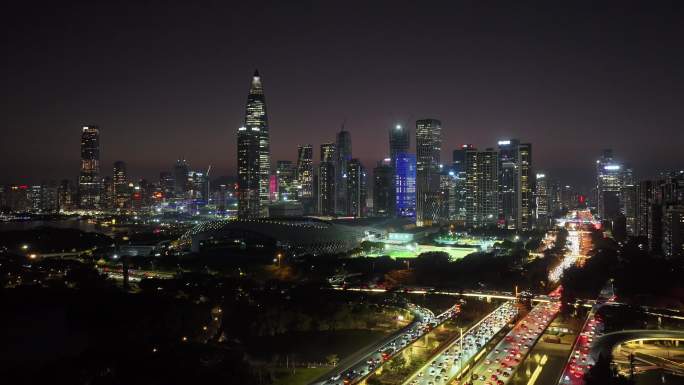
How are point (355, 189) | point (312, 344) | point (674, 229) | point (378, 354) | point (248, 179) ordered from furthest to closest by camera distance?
point (355, 189), point (248, 179), point (674, 229), point (312, 344), point (378, 354)

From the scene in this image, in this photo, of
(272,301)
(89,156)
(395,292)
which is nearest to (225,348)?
(272,301)

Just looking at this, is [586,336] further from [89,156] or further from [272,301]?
[89,156]

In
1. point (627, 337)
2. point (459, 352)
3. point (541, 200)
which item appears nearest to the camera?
point (459, 352)

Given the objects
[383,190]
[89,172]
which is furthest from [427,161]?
[89,172]

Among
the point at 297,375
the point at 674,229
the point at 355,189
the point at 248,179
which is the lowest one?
the point at 297,375

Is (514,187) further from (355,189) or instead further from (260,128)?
(260,128)

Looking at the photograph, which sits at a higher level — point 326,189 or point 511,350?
point 326,189

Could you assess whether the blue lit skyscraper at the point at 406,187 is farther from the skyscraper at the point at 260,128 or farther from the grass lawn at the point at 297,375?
the grass lawn at the point at 297,375

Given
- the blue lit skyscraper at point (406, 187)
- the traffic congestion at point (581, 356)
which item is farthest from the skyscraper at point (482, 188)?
the traffic congestion at point (581, 356)
